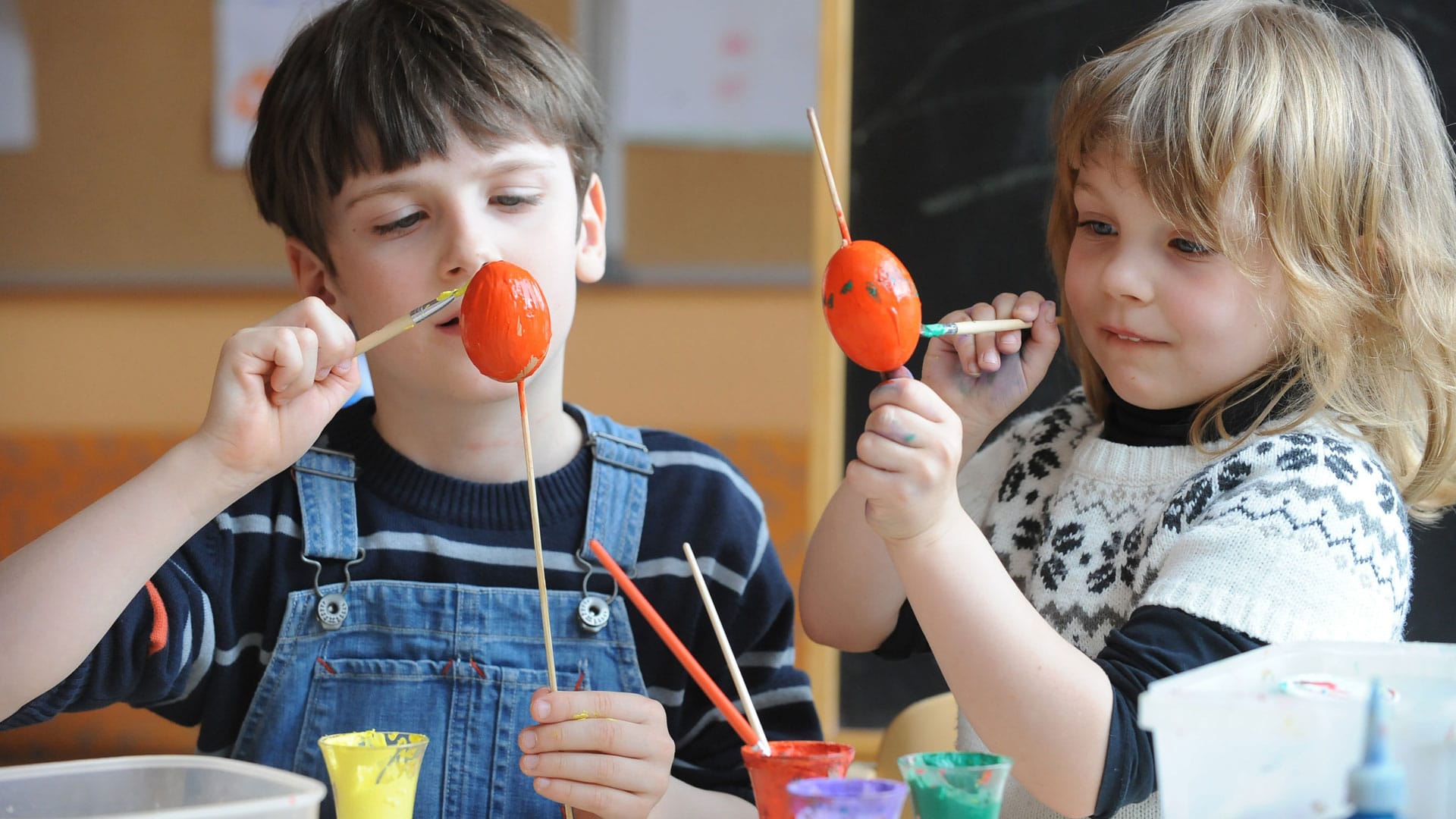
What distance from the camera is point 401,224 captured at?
1233 mm

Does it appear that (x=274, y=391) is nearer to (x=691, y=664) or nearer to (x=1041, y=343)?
(x=691, y=664)

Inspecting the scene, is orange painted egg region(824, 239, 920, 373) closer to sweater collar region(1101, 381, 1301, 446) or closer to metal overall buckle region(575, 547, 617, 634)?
sweater collar region(1101, 381, 1301, 446)

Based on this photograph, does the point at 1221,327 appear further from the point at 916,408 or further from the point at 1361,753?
the point at 1361,753

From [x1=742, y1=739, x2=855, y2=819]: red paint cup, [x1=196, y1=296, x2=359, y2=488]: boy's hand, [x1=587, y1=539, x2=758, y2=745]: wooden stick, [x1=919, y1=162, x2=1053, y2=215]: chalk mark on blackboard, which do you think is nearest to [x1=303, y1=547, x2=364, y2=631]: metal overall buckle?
[x1=196, y1=296, x2=359, y2=488]: boy's hand

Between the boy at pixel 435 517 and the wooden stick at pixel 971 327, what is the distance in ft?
1.24

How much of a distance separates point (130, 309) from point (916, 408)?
9.71 feet

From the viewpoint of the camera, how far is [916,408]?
34.9 inches

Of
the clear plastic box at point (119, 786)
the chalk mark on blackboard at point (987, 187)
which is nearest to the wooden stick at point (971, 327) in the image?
the clear plastic box at point (119, 786)

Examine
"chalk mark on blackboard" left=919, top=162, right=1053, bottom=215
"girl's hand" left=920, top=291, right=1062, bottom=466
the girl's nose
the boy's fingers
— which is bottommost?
the boy's fingers

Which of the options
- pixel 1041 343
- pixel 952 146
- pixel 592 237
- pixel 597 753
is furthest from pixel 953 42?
pixel 597 753

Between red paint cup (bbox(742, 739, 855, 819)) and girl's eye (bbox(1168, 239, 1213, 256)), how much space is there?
516 mm

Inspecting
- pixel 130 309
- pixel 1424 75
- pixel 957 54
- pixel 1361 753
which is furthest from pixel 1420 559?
pixel 130 309

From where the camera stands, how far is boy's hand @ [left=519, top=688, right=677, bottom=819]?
960mm

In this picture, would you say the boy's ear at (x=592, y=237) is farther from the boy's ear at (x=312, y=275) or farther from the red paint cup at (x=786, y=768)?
the red paint cup at (x=786, y=768)
